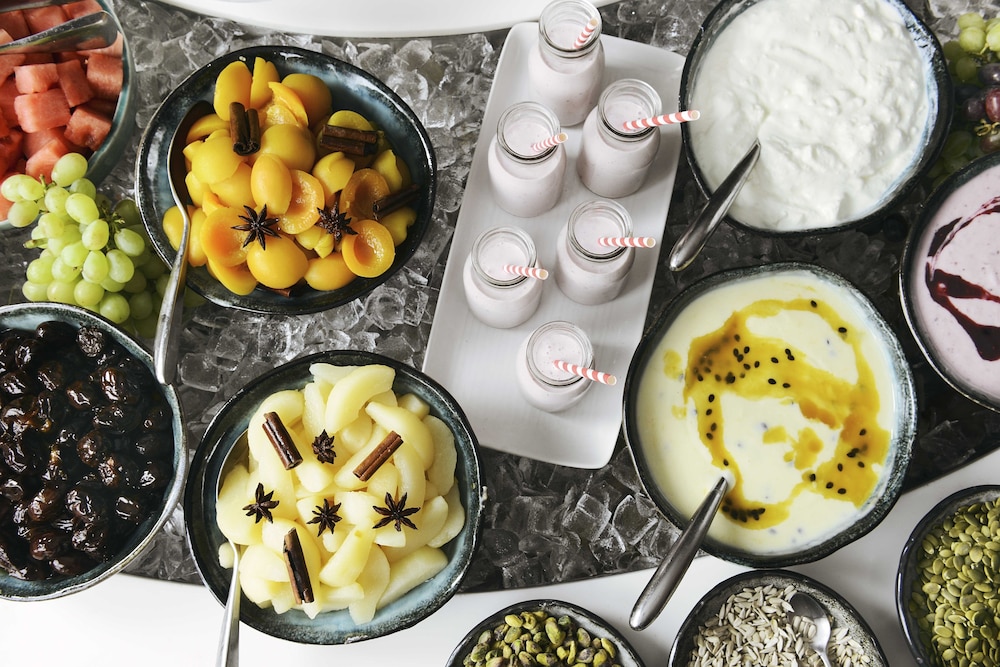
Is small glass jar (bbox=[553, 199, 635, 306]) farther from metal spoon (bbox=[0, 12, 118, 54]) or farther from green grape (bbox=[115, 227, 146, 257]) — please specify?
metal spoon (bbox=[0, 12, 118, 54])

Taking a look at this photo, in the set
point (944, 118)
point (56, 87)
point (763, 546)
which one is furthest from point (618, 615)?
point (56, 87)

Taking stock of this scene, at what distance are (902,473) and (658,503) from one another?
441 mm

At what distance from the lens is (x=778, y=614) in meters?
1.54

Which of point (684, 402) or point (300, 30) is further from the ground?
point (300, 30)

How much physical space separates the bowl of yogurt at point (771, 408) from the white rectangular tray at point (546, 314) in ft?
0.38

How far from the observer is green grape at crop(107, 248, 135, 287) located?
153 cm

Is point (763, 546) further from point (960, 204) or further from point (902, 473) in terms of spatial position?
point (960, 204)

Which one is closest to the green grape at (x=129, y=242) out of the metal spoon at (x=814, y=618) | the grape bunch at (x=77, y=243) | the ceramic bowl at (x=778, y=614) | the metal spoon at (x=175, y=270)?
the grape bunch at (x=77, y=243)

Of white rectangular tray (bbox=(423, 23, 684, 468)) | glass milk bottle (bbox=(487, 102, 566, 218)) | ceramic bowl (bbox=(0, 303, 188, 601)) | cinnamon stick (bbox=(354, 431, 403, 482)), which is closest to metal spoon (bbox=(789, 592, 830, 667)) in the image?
white rectangular tray (bbox=(423, 23, 684, 468))

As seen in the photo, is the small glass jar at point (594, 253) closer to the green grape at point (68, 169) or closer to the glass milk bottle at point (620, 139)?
the glass milk bottle at point (620, 139)

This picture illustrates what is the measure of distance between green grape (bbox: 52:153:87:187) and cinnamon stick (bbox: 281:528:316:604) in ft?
2.55

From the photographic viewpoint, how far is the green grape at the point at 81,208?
150 centimetres

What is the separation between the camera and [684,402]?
1553 mm

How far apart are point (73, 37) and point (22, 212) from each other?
1.16ft
